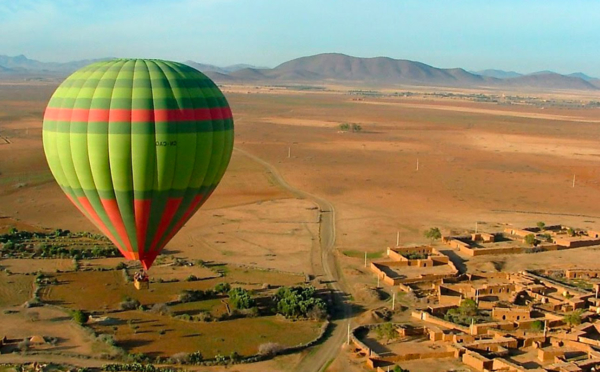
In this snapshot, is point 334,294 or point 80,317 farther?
point 334,294

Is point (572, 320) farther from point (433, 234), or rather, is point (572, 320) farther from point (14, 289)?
point (14, 289)

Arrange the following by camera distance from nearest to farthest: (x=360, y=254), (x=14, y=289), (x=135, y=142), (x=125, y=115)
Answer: (x=125, y=115) → (x=135, y=142) → (x=14, y=289) → (x=360, y=254)

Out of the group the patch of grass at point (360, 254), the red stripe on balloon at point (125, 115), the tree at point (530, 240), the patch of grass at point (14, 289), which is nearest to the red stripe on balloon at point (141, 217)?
the red stripe on balloon at point (125, 115)

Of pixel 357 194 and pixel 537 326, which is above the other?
pixel 357 194

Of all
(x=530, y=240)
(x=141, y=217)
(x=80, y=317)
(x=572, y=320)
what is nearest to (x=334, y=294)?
(x=572, y=320)

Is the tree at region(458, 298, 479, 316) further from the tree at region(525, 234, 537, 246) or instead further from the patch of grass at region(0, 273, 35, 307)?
the patch of grass at region(0, 273, 35, 307)

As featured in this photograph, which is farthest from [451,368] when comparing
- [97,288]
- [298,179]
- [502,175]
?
[502,175]

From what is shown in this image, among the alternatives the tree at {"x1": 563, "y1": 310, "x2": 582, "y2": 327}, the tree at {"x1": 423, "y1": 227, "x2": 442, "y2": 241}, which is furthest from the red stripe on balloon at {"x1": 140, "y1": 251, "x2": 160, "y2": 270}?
the tree at {"x1": 423, "y1": 227, "x2": 442, "y2": 241}
